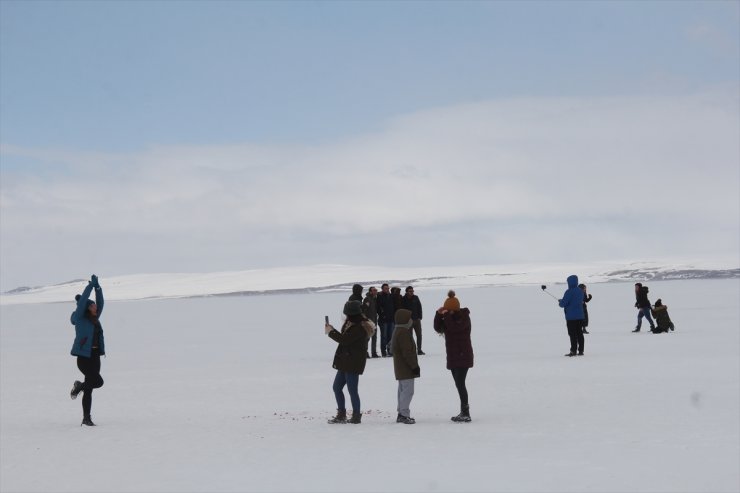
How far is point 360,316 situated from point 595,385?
183 inches

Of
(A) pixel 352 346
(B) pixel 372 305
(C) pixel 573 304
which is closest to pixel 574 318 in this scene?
(C) pixel 573 304

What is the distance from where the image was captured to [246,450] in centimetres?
1073

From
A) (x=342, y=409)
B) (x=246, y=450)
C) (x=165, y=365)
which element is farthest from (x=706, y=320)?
(x=246, y=450)

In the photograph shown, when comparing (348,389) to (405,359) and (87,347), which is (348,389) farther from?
(87,347)

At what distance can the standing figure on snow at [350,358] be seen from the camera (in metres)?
12.5

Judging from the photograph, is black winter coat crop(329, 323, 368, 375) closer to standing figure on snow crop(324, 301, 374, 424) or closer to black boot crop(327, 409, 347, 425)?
standing figure on snow crop(324, 301, 374, 424)

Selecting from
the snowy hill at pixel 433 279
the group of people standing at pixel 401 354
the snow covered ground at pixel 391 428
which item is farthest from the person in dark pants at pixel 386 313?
the snowy hill at pixel 433 279

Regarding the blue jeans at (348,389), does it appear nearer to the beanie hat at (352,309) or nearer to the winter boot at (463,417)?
the beanie hat at (352,309)

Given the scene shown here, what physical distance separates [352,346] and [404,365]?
0.74 meters

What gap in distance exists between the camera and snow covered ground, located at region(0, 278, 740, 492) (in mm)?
9031

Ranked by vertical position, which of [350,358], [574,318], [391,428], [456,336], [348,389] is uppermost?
[574,318]

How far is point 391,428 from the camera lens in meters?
12.0

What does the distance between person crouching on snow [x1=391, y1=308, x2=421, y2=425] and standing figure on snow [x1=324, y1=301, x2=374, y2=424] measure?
0.41 meters

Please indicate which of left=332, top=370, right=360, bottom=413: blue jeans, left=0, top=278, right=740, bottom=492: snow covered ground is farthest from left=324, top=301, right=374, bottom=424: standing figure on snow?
left=0, top=278, right=740, bottom=492: snow covered ground
